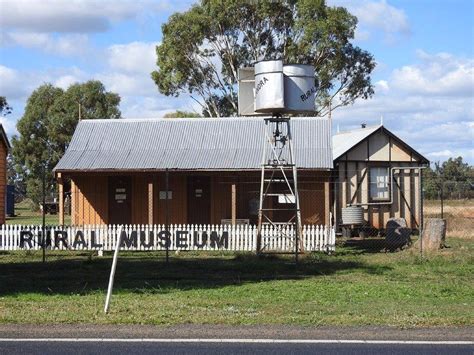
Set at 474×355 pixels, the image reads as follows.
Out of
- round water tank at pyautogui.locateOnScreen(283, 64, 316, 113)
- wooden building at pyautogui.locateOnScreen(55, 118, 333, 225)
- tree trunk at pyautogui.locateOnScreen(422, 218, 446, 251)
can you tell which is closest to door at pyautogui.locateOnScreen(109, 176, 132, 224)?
wooden building at pyautogui.locateOnScreen(55, 118, 333, 225)

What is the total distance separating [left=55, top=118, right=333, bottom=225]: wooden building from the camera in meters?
28.2

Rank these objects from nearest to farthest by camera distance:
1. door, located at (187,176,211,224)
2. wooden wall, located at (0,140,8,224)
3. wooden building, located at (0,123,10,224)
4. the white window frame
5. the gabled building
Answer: the gabled building < door, located at (187,176,211,224) < the white window frame < wooden building, located at (0,123,10,224) < wooden wall, located at (0,140,8,224)

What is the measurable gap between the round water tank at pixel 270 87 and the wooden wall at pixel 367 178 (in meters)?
10.00

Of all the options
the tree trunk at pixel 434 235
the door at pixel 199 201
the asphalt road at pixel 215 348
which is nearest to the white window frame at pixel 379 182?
the door at pixel 199 201

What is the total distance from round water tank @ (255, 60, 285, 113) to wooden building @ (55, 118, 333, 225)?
6.58 metres

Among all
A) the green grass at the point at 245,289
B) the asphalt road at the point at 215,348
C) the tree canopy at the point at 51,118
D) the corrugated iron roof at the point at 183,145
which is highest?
the tree canopy at the point at 51,118

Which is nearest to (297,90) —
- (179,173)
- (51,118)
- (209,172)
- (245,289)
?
(209,172)

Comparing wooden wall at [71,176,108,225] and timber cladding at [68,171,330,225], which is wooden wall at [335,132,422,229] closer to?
timber cladding at [68,171,330,225]

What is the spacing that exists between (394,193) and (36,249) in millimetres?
14463

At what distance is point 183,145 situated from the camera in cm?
2928

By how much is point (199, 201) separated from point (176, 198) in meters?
0.87

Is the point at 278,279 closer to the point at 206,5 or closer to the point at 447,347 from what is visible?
the point at 447,347

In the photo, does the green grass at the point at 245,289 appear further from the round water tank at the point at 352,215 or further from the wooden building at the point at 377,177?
the wooden building at the point at 377,177

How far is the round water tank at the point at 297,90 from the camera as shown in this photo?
2144 centimetres
